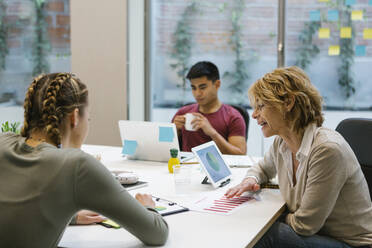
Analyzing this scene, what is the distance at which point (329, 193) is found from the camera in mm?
1658

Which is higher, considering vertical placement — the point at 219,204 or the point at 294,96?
the point at 294,96

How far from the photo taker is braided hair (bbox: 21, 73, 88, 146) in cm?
131

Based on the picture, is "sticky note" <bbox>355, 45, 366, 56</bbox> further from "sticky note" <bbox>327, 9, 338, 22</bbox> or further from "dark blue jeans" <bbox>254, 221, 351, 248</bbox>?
"dark blue jeans" <bbox>254, 221, 351, 248</bbox>

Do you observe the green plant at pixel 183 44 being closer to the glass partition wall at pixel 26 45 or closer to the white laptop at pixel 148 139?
the glass partition wall at pixel 26 45

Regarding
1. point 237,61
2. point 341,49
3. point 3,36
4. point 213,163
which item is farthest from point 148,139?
point 3,36

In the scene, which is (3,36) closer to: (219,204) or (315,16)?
(315,16)

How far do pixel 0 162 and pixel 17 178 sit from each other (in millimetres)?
76

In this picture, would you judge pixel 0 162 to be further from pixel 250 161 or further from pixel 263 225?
pixel 250 161

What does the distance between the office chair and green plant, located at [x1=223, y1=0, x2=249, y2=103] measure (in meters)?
2.12

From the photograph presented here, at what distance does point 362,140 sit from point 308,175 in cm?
63

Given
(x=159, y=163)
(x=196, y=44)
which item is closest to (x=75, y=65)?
(x=196, y=44)

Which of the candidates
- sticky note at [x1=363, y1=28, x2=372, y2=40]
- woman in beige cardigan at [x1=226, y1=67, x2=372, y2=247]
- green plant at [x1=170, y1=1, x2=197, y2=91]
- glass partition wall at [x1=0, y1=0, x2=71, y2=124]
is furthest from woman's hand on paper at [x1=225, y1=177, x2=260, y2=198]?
glass partition wall at [x1=0, y1=0, x2=71, y2=124]

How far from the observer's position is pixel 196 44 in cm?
443

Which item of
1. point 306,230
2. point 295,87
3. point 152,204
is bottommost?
point 306,230
